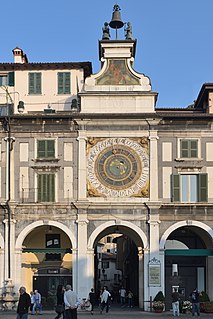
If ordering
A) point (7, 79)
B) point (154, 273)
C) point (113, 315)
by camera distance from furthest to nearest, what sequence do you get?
1. point (7, 79)
2. point (154, 273)
3. point (113, 315)

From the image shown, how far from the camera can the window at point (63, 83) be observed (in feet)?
169

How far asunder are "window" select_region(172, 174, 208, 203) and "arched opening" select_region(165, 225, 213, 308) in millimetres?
2505

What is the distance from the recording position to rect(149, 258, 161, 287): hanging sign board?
142 feet

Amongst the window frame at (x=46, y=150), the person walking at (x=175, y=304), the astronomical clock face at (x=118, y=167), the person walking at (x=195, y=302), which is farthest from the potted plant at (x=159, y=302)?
the window frame at (x=46, y=150)

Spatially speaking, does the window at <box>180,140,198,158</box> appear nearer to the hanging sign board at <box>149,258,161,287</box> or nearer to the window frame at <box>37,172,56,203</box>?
the hanging sign board at <box>149,258,161,287</box>

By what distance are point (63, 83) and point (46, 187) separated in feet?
35.1

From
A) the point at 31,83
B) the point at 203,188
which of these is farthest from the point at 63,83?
the point at 203,188

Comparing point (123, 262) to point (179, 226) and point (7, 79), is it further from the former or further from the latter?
point (179, 226)

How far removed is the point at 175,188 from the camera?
144 feet

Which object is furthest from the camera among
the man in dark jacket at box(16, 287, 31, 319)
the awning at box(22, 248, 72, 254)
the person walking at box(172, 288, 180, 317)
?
the awning at box(22, 248, 72, 254)

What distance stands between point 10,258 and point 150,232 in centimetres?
931

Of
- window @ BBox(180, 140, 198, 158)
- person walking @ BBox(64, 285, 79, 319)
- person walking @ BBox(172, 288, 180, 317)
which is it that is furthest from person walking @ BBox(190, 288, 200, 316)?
person walking @ BBox(64, 285, 79, 319)

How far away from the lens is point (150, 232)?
43.7m

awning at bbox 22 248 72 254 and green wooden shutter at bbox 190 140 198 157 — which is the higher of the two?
green wooden shutter at bbox 190 140 198 157
